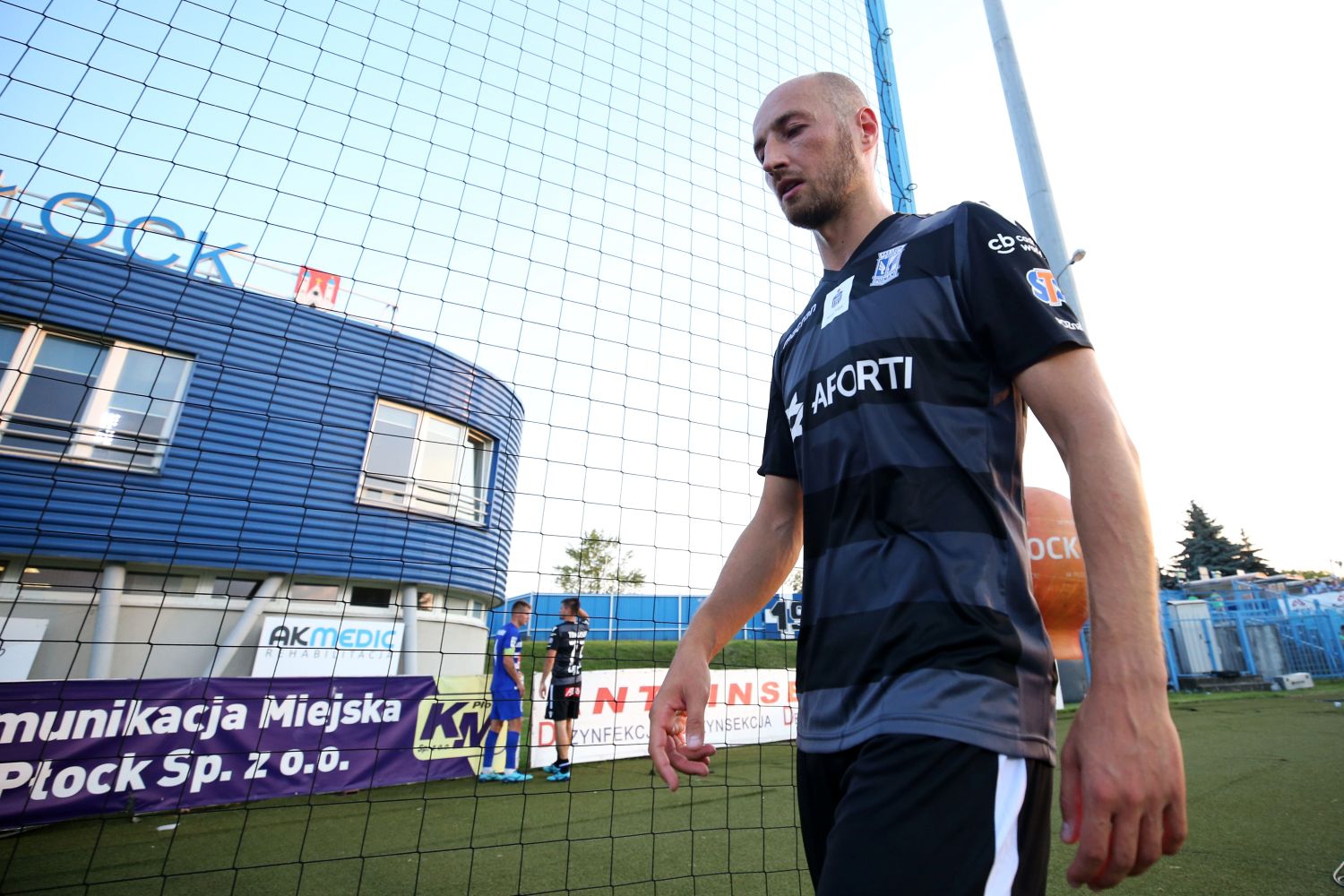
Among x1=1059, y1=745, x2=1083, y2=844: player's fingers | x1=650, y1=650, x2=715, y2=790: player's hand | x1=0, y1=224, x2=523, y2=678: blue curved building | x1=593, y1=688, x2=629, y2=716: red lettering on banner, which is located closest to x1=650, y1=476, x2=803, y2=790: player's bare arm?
x1=650, y1=650, x2=715, y2=790: player's hand

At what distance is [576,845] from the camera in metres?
3.86

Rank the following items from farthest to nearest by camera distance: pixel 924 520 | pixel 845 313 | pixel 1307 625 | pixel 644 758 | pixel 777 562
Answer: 1. pixel 1307 625
2. pixel 644 758
3. pixel 777 562
4. pixel 845 313
5. pixel 924 520

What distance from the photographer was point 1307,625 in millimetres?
15859

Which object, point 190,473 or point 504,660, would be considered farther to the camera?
point 190,473

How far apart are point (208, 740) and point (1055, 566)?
6.36 meters

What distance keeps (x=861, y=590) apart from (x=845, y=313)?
1.65 ft

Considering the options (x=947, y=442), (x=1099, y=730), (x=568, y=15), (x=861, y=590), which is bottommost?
(x=1099, y=730)

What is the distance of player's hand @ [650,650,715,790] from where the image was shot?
3.79 feet

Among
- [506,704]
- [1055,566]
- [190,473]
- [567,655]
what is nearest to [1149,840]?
[1055,566]

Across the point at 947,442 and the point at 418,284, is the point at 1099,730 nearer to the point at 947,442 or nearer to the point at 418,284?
the point at 947,442

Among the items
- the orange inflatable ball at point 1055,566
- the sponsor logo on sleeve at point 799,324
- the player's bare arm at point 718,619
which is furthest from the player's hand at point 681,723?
the orange inflatable ball at point 1055,566

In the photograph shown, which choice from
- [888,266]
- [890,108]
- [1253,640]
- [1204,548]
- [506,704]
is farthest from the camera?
[1204,548]

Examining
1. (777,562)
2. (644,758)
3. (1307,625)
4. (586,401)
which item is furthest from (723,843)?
(1307,625)

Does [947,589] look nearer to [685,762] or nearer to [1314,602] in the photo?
[685,762]
